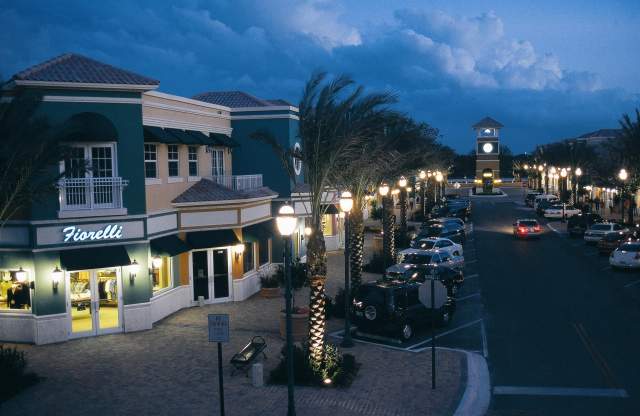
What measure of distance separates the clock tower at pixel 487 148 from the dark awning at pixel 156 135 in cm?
9042

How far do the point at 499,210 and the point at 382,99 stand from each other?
55.7 m

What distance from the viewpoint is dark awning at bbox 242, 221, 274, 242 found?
2475 centimetres

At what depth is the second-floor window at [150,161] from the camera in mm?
22188

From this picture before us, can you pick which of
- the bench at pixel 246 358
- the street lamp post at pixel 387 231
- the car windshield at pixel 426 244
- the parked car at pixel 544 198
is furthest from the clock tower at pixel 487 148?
the bench at pixel 246 358

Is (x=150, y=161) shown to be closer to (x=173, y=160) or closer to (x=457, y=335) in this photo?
(x=173, y=160)

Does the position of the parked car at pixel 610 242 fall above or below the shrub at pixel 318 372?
above

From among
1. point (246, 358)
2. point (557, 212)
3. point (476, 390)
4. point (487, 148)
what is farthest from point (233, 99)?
point (487, 148)

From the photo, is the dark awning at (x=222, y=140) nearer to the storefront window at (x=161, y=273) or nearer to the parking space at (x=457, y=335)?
the storefront window at (x=161, y=273)

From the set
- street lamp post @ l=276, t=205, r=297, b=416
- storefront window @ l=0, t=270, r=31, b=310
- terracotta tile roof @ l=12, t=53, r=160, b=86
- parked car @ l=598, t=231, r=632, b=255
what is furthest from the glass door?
parked car @ l=598, t=231, r=632, b=255

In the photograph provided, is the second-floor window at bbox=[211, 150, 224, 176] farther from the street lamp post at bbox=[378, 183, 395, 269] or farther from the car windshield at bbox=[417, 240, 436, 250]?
the car windshield at bbox=[417, 240, 436, 250]

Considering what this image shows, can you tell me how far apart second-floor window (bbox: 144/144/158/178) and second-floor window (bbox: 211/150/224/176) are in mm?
5146

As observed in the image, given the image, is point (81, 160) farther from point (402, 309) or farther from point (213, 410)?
point (402, 309)

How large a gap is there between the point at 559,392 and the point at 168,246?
13.1m

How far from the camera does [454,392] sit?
14.3 meters
